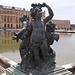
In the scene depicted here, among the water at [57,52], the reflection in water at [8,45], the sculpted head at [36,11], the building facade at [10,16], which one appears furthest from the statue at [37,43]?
the building facade at [10,16]

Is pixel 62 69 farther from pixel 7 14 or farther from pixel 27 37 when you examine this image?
pixel 7 14

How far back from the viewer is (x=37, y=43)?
3.38 meters

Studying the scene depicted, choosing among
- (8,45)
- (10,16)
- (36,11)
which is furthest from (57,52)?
(10,16)

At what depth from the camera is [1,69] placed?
526 cm

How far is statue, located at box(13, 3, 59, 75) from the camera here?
11.1 feet

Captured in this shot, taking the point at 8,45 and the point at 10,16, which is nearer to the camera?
the point at 8,45

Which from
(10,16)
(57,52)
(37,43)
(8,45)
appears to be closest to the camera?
(37,43)

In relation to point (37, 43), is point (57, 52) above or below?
below

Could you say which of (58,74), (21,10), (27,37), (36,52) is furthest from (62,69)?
(21,10)

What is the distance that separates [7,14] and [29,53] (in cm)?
6255

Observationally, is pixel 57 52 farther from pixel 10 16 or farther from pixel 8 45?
pixel 10 16

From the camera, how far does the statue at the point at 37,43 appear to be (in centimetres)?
338

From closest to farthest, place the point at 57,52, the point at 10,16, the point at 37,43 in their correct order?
the point at 37,43
the point at 57,52
the point at 10,16

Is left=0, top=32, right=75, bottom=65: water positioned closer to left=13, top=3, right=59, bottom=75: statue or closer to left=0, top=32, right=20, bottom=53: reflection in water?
left=0, top=32, right=20, bottom=53: reflection in water
